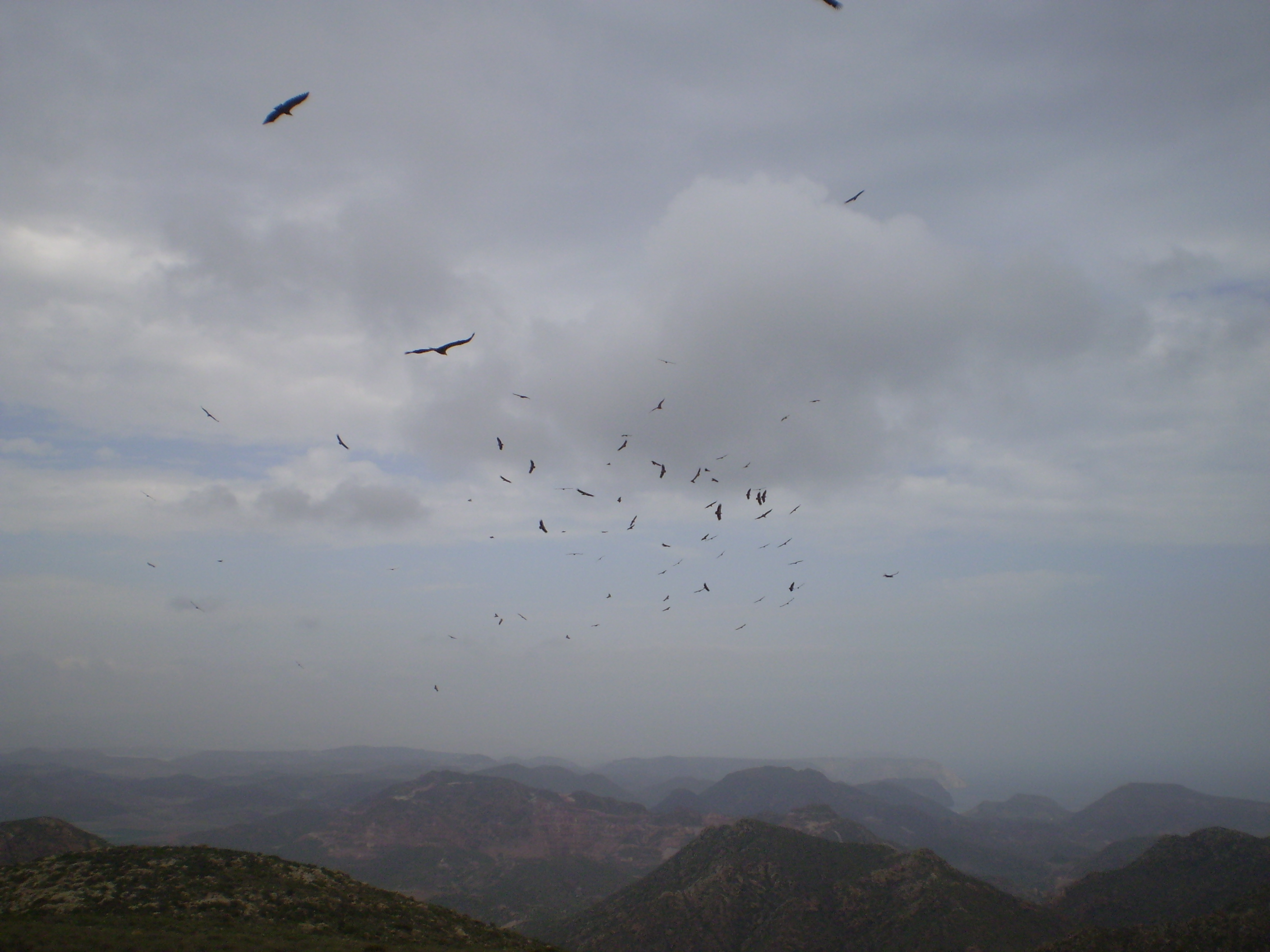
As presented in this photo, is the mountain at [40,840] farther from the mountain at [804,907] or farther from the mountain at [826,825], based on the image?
the mountain at [826,825]

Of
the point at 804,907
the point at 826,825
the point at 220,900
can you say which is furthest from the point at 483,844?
the point at 220,900

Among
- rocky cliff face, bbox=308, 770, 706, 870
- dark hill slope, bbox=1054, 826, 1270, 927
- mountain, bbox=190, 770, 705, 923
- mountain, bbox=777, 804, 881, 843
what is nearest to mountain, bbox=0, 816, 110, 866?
mountain, bbox=190, 770, 705, 923

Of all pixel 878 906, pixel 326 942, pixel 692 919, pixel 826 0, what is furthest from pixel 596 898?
pixel 826 0

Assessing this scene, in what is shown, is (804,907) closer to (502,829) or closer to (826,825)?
(826,825)

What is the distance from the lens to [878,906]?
7712 centimetres

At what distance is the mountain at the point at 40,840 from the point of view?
86938 millimetres

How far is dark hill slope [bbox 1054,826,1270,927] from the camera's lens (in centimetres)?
7788

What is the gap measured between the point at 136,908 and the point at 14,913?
6694 mm

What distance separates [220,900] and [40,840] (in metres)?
74.7

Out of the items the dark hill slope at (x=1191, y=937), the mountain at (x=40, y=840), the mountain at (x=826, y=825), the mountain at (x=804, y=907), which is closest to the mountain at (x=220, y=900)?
the mountain at (x=804, y=907)

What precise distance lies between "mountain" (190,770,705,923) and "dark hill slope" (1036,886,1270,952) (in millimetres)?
91132

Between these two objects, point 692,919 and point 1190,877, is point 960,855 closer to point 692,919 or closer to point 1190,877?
point 1190,877

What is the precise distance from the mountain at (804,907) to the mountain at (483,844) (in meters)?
39.0

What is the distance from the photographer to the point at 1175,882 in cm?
8362
